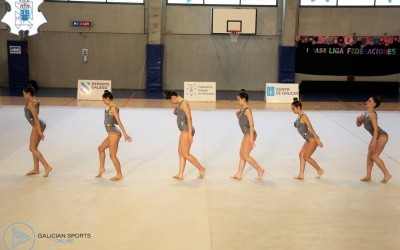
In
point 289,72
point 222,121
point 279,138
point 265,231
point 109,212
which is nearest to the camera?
point 265,231

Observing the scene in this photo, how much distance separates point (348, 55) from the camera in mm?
24031

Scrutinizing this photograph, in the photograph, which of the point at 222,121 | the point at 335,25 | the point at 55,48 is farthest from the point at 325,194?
the point at 55,48

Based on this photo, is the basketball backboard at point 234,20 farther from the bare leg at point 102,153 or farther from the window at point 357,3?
the bare leg at point 102,153

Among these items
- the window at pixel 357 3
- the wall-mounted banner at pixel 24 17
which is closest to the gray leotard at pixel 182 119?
the wall-mounted banner at pixel 24 17

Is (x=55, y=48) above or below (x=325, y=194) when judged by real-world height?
above

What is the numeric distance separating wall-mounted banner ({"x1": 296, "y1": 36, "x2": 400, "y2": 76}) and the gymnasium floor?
11.6 meters

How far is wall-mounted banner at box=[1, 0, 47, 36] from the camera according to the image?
879 inches

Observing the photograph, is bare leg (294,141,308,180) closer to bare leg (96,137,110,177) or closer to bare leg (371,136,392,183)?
bare leg (371,136,392,183)

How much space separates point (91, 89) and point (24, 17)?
682 cm

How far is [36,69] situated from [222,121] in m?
13.6

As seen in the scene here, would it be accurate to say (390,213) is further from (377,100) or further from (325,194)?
(377,100)

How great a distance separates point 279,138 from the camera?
12312mm

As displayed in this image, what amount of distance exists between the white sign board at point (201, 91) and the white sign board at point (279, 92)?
240cm

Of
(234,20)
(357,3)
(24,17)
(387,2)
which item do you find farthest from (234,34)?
(24,17)
